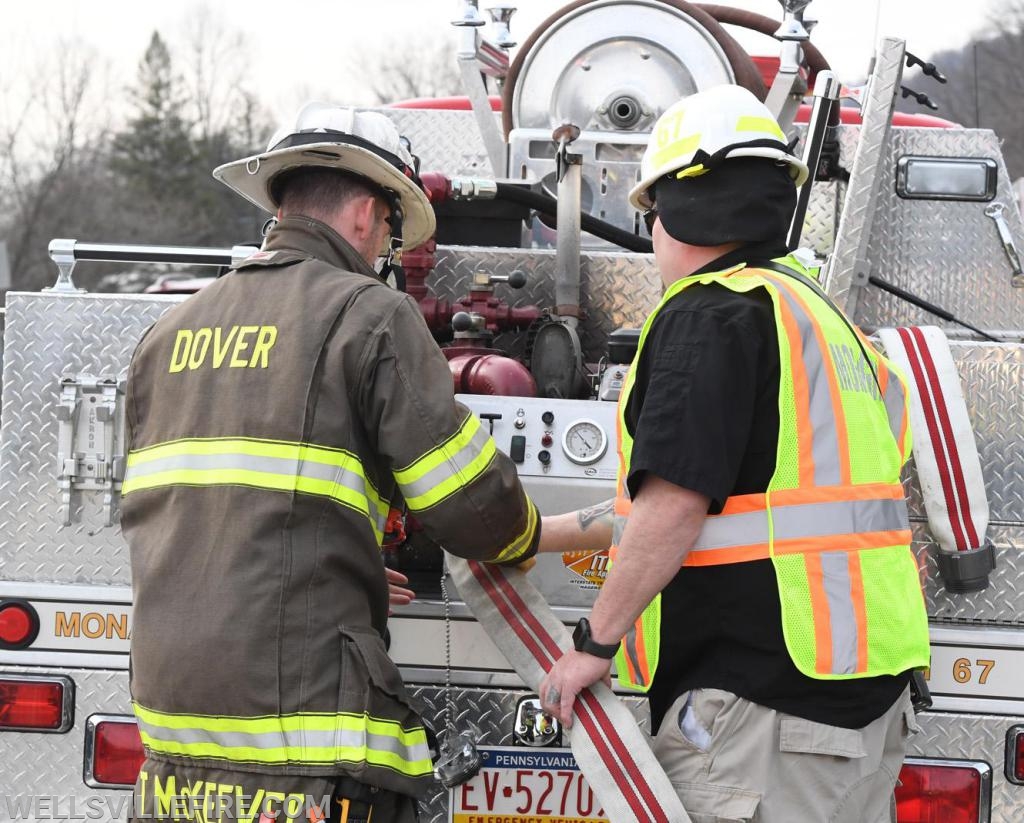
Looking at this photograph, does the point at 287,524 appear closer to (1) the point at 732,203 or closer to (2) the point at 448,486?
(2) the point at 448,486

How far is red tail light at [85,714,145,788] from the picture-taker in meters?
3.11

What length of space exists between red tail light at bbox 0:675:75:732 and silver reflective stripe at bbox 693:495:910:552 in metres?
1.61

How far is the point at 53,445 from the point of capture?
3146mm

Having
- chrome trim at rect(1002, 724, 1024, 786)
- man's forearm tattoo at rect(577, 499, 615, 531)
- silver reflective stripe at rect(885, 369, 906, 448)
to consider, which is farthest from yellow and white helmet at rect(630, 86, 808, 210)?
chrome trim at rect(1002, 724, 1024, 786)

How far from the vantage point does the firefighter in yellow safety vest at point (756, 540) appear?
89.9 inches

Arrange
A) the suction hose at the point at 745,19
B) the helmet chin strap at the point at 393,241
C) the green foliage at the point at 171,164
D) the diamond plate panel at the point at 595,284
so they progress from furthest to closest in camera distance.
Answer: the green foliage at the point at 171,164 → the suction hose at the point at 745,19 → the diamond plate panel at the point at 595,284 → the helmet chin strap at the point at 393,241

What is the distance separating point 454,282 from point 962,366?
1.59 meters

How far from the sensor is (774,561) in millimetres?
2297

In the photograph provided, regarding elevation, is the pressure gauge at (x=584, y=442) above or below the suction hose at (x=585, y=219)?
below

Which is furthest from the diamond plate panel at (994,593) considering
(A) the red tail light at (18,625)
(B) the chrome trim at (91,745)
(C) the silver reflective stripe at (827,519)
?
(A) the red tail light at (18,625)

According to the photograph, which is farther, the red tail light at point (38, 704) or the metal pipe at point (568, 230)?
the metal pipe at point (568, 230)

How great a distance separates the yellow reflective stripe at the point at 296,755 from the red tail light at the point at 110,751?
0.67 m

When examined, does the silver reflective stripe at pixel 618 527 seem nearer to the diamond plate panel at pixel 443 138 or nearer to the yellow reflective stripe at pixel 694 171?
the yellow reflective stripe at pixel 694 171

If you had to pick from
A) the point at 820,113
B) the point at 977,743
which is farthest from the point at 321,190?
the point at 977,743
